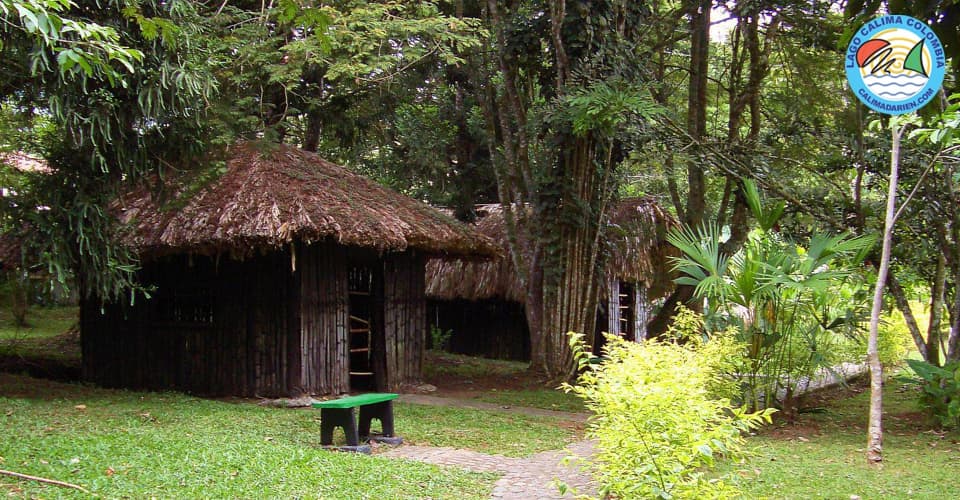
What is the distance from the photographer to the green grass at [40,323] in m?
17.8

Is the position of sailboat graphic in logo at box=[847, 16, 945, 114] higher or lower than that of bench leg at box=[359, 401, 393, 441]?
higher

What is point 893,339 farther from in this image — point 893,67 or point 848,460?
point 893,67

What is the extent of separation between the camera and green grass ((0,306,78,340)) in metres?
17.8

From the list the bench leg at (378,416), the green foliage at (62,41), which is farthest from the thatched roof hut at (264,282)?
the bench leg at (378,416)

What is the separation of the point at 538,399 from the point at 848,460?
4.95 m

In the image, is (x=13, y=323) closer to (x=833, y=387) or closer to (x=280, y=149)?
(x=280, y=149)

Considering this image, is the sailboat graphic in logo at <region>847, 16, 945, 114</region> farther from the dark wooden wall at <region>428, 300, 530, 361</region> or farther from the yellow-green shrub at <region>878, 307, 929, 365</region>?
the dark wooden wall at <region>428, 300, 530, 361</region>

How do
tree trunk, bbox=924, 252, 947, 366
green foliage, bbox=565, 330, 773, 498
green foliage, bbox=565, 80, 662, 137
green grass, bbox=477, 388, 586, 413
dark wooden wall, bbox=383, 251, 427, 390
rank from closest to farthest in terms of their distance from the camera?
green foliage, bbox=565, 330, 773, 498 → green foliage, bbox=565, 80, 662, 137 → tree trunk, bbox=924, 252, 947, 366 → green grass, bbox=477, 388, 586, 413 → dark wooden wall, bbox=383, 251, 427, 390

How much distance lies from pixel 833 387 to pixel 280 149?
977 cm

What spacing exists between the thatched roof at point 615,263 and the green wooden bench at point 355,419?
647 cm

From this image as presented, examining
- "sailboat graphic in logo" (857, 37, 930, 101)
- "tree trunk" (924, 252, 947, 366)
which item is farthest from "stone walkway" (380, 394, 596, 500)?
"tree trunk" (924, 252, 947, 366)

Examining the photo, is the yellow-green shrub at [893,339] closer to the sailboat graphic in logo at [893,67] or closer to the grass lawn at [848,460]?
the grass lawn at [848,460]

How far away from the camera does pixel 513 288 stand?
1656cm

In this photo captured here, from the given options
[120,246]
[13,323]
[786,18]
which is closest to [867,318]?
[786,18]
